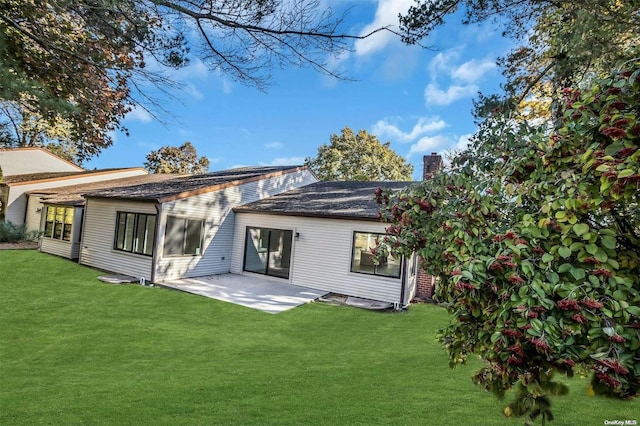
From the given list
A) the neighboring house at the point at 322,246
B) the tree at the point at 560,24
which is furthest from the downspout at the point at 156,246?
the tree at the point at 560,24

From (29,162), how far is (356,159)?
84.6 feet

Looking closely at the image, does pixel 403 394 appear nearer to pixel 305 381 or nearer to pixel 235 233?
pixel 305 381

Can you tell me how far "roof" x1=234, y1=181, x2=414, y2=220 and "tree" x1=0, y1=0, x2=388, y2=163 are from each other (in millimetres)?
6561

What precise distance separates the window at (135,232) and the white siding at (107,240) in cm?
19

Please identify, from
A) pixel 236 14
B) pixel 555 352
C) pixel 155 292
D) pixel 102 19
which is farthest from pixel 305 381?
pixel 155 292

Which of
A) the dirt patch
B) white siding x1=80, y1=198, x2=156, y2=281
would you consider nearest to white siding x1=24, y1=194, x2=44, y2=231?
the dirt patch

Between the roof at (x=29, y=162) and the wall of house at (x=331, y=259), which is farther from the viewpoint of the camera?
the roof at (x=29, y=162)

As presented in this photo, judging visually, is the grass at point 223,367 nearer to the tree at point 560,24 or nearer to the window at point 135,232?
the window at point 135,232

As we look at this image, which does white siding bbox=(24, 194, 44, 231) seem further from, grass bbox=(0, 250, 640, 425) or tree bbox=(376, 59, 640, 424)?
tree bbox=(376, 59, 640, 424)

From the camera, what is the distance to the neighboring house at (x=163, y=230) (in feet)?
41.4

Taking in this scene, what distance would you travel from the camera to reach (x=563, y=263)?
1676 mm

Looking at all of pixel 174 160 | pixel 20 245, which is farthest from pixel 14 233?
pixel 174 160

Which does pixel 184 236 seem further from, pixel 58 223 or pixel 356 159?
pixel 356 159

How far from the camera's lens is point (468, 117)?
20.4 feet
